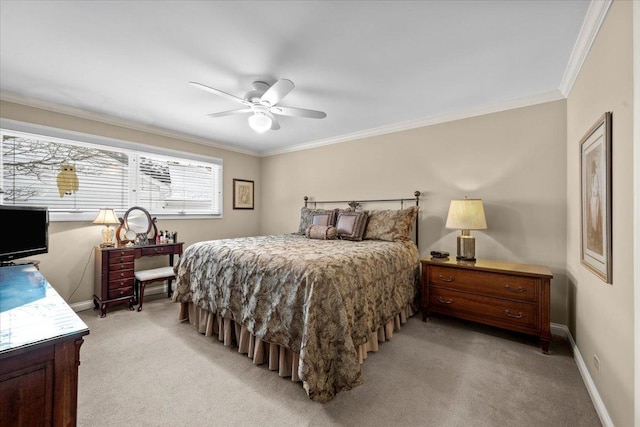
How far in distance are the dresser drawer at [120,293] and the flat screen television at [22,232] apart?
1.42 metres

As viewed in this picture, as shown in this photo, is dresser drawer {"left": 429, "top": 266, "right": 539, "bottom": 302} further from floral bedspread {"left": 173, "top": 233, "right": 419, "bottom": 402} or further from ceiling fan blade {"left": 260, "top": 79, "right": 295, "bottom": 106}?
ceiling fan blade {"left": 260, "top": 79, "right": 295, "bottom": 106}

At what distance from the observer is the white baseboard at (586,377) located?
1.60 metres

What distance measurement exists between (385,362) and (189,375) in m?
1.56

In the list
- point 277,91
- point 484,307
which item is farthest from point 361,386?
point 277,91

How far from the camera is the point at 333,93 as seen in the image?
290 cm

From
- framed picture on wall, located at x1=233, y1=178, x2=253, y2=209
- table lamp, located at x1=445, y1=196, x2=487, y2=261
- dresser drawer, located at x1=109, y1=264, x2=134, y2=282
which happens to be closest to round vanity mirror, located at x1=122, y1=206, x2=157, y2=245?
dresser drawer, located at x1=109, y1=264, x2=134, y2=282

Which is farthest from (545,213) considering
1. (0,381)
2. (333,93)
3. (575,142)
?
(0,381)

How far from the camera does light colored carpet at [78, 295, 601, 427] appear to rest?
1.66 metres

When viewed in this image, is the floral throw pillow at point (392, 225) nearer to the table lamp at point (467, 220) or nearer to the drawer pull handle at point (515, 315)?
the table lamp at point (467, 220)

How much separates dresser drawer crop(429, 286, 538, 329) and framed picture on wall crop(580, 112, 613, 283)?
661 millimetres

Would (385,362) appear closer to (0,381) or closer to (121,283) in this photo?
(0,381)

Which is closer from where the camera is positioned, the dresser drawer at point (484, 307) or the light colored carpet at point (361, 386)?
the light colored carpet at point (361, 386)

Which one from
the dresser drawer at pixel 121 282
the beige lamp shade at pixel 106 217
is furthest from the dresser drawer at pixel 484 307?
the beige lamp shade at pixel 106 217

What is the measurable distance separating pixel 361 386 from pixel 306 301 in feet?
2.47
